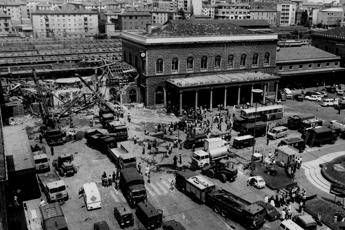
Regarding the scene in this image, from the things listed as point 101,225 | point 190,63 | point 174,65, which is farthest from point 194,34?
point 101,225

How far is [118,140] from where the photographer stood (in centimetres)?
5759

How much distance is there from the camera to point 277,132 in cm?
5950

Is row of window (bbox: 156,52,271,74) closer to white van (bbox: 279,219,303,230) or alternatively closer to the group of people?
the group of people

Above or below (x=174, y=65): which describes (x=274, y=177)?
below

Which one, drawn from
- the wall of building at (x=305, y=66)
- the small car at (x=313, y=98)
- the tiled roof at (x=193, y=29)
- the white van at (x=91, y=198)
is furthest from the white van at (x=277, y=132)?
the wall of building at (x=305, y=66)

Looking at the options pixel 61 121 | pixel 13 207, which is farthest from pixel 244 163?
pixel 61 121

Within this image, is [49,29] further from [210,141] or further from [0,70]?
[210,141]

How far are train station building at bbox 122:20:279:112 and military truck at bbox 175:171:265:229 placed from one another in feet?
97.4

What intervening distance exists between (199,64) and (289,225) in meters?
48.3

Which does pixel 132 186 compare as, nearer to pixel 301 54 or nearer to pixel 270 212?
pixel 270 212

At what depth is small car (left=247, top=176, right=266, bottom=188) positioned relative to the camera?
1722 inches

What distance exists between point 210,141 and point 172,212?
1547 centimetres

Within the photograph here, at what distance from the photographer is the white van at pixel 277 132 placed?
194 feet

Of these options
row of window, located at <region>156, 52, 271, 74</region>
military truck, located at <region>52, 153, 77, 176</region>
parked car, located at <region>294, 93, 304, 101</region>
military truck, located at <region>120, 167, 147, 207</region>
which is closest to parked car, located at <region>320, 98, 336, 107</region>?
parked car, located at <region>294, 93, 304, 101</region>
